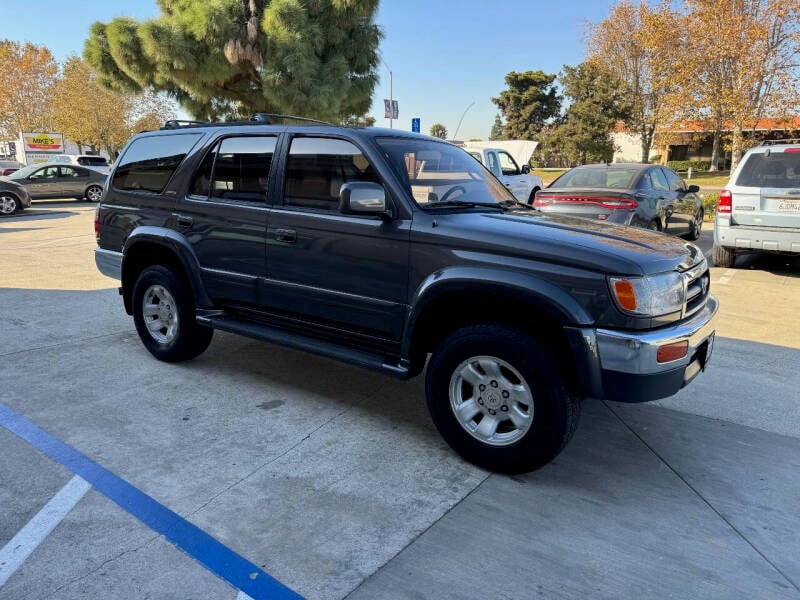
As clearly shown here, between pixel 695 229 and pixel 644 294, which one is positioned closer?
pixel 644 294

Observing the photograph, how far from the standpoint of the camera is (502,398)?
3.19m

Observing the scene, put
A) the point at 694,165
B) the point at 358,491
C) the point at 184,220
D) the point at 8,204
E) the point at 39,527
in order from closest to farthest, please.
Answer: the point at 39,527 < the point at 358,491 < the point at 184,220 < the point at 8,204 < the point at 694,165

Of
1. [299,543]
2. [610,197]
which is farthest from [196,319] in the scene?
[610,197]

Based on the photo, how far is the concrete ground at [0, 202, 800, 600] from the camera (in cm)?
244

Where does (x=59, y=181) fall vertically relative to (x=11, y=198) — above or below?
above

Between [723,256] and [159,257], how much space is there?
795 cm

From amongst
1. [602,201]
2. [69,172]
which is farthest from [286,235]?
[69,172]

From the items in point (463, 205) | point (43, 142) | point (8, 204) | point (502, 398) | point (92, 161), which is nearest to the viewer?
point (502, 398)

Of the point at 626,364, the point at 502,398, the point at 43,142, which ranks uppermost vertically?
the point at 43,142

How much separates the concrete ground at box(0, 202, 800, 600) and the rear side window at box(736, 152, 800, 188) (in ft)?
12.7

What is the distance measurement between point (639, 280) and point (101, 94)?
160 feet

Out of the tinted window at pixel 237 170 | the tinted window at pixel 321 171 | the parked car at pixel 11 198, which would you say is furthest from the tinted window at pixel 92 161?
the tinted window at pixel 321 171

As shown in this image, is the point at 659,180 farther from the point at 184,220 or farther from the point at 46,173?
the point at 46,173

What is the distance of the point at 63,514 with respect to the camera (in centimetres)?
280
